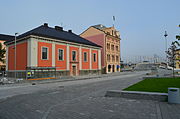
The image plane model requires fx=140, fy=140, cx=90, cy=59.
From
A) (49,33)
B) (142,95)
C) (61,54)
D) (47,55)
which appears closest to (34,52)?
(47,55)

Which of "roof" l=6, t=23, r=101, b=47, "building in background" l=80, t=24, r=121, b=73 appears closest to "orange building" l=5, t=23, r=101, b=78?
"roof" l=6, t=23, r=101, b=47

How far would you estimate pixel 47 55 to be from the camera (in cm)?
2678

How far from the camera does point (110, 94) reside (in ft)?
31.4

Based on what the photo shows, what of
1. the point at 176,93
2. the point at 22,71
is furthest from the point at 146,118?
the point at 22,71

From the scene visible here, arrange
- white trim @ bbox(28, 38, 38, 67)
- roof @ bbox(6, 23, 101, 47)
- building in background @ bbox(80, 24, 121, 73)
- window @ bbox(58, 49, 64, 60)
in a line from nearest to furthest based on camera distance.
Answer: white trim @ bbox(28, 38, 38, 67) < roof @ bbox(6, 23, 101, 47) < window @ bbox(58, 49, 64, 60) < building in background @ bbox(80, 24, 121, 73)

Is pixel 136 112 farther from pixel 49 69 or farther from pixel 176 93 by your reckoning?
pixel 49 69

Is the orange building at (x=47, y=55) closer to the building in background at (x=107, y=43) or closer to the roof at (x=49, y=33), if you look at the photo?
the roof at (x=49, y=33)

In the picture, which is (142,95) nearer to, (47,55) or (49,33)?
(47,55)

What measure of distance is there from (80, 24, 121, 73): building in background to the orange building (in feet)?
28.7

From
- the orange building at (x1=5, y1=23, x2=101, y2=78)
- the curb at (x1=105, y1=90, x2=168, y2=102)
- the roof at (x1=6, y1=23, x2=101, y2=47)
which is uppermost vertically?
the roof at (x1=6, y1=23, x2=101, y2=47)

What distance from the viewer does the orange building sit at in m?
24.4

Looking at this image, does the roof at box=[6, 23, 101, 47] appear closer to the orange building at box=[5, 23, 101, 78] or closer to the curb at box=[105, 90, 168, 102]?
the orange building at box=[5, 23, 101, 78]

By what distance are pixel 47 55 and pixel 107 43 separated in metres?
23.4

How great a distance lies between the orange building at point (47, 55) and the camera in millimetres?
24417
